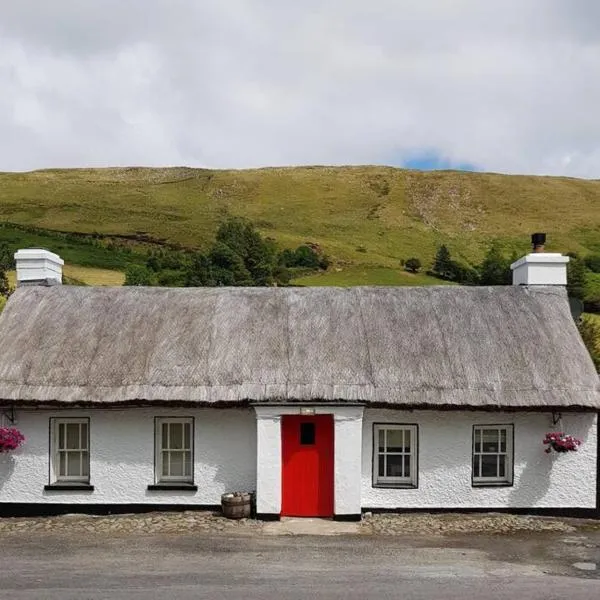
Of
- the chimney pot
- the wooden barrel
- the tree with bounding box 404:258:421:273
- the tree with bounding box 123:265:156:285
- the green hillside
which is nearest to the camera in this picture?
the wooden barrel

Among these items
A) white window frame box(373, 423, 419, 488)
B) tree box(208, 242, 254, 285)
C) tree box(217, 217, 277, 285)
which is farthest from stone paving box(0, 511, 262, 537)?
tree box(217, 217, 277, 285)

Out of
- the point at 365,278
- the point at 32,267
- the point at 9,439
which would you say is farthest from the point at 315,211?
the point at 9,439

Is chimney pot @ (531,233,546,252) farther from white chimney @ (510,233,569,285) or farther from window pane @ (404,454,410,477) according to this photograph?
window pane @ (404,454,410,477)

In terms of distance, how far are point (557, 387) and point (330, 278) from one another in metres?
47.5

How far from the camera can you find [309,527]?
13.3 meters

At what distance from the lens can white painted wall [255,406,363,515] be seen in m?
13.7

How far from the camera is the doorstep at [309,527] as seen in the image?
12930mm

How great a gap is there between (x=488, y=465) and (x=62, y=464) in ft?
28.3

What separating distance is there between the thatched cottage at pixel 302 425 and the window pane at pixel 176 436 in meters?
0.04

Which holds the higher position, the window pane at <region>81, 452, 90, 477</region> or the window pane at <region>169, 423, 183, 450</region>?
the window pane at <region>169, 423, 183, 450</region>

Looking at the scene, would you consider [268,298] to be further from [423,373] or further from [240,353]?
→ [423,373]

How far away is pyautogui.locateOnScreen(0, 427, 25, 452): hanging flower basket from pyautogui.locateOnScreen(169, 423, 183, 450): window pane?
9.48 ft

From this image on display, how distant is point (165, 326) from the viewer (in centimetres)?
1570

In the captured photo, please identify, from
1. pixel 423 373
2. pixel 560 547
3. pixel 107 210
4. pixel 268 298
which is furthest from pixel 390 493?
pixel 107 210
